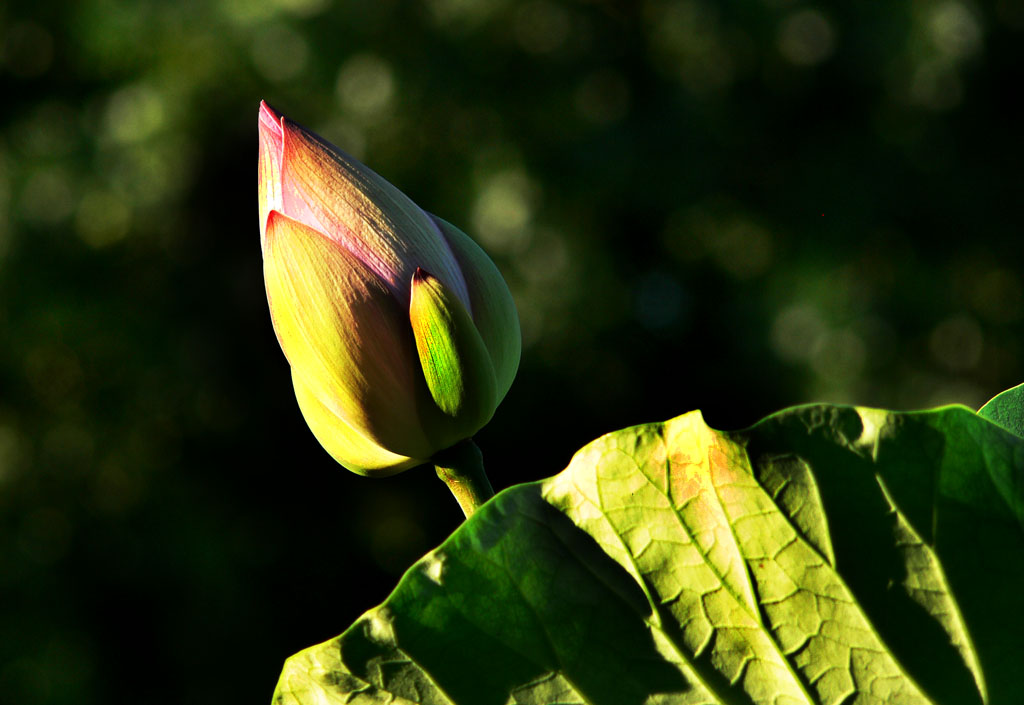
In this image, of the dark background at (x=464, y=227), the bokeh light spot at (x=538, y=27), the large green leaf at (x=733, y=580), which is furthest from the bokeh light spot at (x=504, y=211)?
the large green leaf at (x=733, y=580)

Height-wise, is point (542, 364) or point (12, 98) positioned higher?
point (12, 98)

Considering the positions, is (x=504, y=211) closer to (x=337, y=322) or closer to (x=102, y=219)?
(x=102, y=219)

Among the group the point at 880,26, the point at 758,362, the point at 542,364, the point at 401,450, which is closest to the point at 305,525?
the point at 542,364

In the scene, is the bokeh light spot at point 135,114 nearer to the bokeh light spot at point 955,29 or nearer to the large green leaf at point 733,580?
the bokeh light spot at point 955,29

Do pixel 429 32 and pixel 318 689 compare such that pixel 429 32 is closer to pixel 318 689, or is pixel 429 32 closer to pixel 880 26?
pixel 880 26

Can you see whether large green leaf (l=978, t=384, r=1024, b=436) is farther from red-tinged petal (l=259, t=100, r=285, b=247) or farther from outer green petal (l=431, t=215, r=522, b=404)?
red-tinged petal (l=259, t=100, r=285, b=247)

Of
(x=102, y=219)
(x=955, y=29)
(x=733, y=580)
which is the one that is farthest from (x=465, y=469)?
(x=102, y=219)

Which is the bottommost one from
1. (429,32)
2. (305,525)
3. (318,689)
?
(305,525)

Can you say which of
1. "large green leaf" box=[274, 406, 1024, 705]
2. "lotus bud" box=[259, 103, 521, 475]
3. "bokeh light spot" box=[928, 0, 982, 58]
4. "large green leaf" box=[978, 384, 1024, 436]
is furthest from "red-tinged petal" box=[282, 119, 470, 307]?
"bokeh light spot" box=[928, 0, 982, 58]
